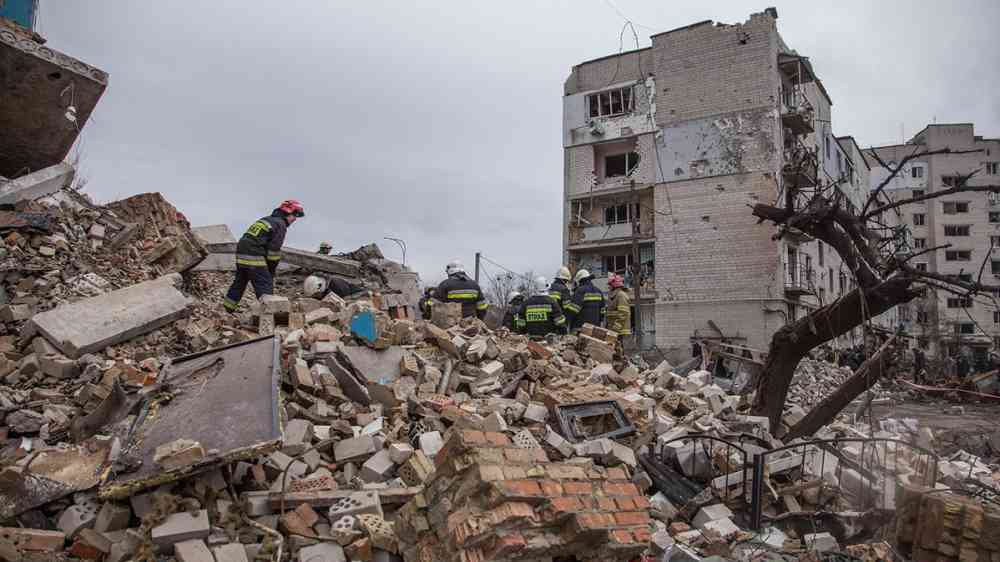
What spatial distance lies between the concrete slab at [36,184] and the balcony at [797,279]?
21583 millimetres

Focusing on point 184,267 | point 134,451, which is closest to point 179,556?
point 134,451

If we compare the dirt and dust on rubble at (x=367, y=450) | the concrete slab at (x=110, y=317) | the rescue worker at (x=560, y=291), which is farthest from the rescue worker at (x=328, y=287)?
the rescue worker at (x=560, y=291)

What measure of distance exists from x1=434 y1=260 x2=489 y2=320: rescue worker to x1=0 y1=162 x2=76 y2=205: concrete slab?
223 inches

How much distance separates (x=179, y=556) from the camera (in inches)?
131

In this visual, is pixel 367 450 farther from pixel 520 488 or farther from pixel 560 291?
pixel 560 291

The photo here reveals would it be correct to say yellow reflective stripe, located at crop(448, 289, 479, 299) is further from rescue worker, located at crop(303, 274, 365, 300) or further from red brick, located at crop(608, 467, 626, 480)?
red brick, located at crop(608, 467, 626, 480)

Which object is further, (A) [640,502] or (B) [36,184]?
(B) [36,184]

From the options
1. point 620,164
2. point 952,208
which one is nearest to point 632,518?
point 620,164

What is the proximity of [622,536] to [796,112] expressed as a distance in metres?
24.0

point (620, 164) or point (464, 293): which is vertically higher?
point (620, 164)

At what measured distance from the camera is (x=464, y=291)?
10031 mm

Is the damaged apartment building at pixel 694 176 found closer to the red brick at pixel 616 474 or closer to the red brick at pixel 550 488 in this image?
the red brick at pixel 616 474

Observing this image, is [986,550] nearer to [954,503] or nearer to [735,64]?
[954,503]

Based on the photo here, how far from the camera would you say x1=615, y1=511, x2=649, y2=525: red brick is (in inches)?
134
